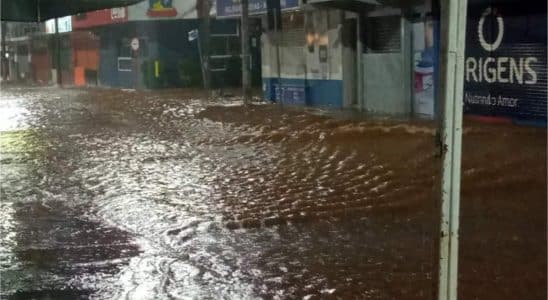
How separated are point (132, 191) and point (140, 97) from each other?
20.4m

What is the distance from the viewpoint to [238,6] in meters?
24.8

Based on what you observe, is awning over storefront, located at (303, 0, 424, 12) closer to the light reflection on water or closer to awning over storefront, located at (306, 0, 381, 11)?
awning over storefront, located at (306, 0, 381, 11)

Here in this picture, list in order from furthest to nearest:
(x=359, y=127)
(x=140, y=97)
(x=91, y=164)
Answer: (x=140, y=97) → (x=359, y=127) → (x=91, y=164)

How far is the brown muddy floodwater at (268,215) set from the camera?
19.1ft

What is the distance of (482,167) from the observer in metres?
9.91

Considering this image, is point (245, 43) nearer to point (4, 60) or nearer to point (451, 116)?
point (451, 116)

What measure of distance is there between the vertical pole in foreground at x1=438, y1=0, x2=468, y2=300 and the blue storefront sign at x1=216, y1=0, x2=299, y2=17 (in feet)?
59.8

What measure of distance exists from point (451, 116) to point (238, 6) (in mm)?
22394

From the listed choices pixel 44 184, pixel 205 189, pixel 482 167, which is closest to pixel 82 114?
pixel 44 184

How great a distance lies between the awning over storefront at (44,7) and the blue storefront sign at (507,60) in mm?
8579

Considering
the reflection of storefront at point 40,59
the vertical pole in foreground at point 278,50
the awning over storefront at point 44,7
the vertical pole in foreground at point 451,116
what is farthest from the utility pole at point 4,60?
the vertical pole in foreground at point 451,116

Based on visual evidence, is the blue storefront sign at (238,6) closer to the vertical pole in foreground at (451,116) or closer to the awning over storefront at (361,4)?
the awning over storefront at (361,4)

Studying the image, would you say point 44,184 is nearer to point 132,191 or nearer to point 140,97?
point 132,191

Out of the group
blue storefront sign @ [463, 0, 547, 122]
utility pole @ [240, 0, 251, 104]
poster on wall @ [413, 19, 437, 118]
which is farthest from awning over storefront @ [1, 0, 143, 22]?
utility pole @ [240, 0, 251, 104]
